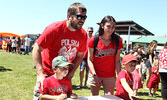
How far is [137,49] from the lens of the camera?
22.7ft

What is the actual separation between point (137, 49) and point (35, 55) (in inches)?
223

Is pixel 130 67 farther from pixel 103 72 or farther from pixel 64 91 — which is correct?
pixel 64 91

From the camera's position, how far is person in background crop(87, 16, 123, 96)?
2.85 m

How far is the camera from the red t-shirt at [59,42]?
2102 mm

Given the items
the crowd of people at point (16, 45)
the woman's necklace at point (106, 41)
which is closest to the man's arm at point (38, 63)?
the woman's necklace at point (106, 41)

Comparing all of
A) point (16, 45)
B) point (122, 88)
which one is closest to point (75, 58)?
point (122, 88)

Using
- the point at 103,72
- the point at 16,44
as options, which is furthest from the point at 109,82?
the point at 16,44

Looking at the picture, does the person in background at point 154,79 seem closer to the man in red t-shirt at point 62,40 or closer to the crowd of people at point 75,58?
the crowd of people at point 75,58

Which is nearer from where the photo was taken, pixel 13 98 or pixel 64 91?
pixel 64 91

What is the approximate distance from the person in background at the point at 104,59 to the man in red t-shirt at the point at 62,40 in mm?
505

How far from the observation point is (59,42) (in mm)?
2217

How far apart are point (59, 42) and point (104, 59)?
100cm

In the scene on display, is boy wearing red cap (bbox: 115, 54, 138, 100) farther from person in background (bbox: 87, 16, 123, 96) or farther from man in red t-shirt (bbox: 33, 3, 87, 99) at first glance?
man in red t-shirt (bbox: 33, 3, 87, 99)

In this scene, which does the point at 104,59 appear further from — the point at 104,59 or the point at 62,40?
the point at 62,40
